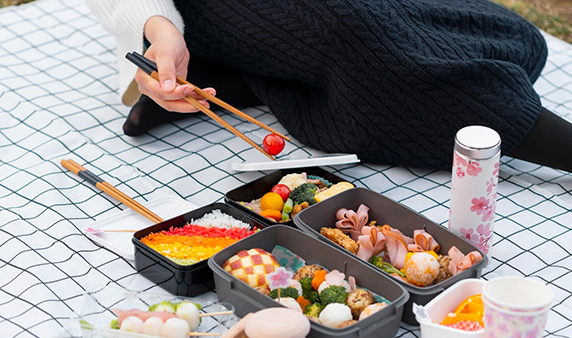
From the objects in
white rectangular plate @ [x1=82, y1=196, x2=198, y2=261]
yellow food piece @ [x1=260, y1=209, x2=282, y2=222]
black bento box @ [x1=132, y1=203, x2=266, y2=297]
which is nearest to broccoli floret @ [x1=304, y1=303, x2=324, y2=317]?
black bento box @ [x1=132, y1=203, x2=266, y2=297]

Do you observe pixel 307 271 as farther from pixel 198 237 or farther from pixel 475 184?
pixel 475 184

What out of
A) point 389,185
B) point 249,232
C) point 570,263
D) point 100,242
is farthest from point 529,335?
point 100,242

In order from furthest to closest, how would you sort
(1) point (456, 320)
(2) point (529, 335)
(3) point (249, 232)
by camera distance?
(3) point (249, 232), (1) point (456, 320), (2) point (529, 335)

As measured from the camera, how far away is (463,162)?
1199 millimetres

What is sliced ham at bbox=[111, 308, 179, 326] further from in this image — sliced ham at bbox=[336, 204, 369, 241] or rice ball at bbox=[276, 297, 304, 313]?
sliced ham at bbox=[336, 204, 369, 241]

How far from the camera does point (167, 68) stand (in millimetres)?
1519

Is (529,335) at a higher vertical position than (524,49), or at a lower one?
lower

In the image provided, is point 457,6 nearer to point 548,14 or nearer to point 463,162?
point 463,162

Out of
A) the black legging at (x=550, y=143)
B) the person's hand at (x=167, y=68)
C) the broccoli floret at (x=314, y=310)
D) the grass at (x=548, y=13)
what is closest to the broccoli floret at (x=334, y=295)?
the broccoli floret at (x=314, y=310)

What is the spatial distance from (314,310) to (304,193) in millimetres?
400

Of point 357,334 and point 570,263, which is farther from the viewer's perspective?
point 570,263

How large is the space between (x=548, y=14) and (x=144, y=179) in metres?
2.38

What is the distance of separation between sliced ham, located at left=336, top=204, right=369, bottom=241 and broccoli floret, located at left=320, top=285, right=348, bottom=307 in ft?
0.78

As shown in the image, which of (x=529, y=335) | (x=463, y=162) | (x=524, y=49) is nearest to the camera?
(x=529, y=335)
